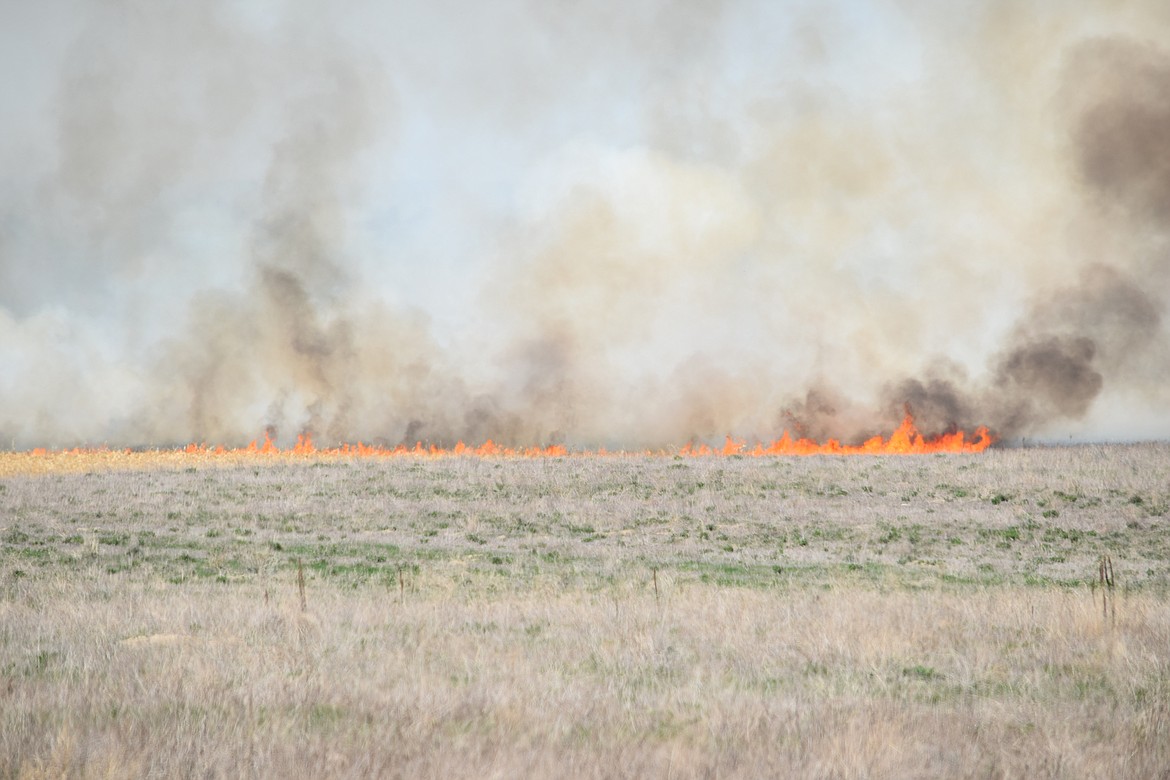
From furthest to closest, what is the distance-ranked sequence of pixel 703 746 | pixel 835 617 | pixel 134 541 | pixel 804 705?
pixel 134 541 → pixel 835 617 → pixel 804 705 → pixel 703 746

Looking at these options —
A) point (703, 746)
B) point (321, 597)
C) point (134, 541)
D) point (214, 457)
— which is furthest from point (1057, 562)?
point (214, 457)

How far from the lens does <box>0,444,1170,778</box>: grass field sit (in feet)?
26.5

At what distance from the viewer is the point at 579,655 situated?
12719 mm

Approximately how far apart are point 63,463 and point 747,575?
6752 centimetres

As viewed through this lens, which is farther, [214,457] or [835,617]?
[214,457]

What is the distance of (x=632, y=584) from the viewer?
21703mm

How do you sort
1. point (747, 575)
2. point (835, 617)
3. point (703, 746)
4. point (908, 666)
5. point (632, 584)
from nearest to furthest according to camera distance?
1. point (703, 746)
2. point (908, 666)
3. point (835, 617)
4. point (632, 584)
5. point (747, 575)

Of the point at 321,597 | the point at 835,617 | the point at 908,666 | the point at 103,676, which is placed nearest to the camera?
the point at 103,676

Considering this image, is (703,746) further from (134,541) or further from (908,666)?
(134,541)

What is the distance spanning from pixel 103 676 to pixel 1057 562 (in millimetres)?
29812

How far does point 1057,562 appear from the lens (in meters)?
30.6

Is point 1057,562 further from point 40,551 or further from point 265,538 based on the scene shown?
point 40,551

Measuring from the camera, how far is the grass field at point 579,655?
26.5 ft

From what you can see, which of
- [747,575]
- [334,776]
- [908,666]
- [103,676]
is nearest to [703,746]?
[334,776]
